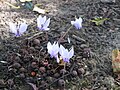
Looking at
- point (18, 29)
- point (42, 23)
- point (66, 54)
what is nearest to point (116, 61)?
point (66, 54)

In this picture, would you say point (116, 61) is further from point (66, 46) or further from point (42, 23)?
point (42, 23)

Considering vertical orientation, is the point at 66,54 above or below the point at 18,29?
below

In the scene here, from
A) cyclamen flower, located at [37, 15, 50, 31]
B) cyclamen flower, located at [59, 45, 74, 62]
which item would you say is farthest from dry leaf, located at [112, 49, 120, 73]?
cyclamen flower, located at [37, 15, 50, 31]

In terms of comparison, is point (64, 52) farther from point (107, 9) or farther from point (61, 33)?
point (107, 9)

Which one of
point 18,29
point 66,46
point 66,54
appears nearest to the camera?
point 66,54

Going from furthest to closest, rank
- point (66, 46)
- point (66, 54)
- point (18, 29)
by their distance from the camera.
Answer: point (66, 46) → point (18, 29) → point (66, 54)

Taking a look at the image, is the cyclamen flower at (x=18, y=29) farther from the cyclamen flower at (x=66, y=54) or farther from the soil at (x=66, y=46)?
the cyclamen flower at (x=66, y=54)

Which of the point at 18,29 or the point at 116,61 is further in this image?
the point at 18,29

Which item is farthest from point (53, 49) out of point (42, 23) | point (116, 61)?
point (116, 61)
